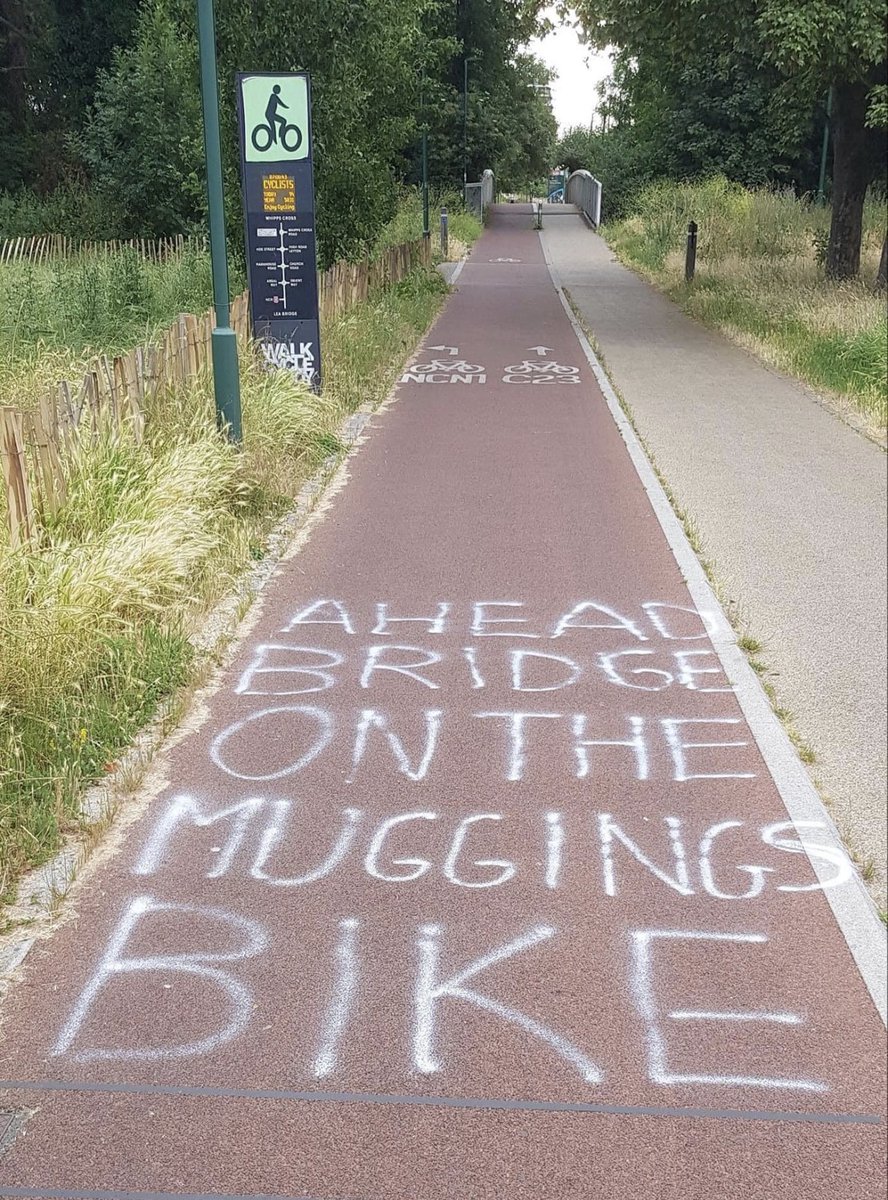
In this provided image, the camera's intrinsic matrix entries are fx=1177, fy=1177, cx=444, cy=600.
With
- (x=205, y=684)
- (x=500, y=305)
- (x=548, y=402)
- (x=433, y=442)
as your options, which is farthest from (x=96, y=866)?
(x=500, y=305)

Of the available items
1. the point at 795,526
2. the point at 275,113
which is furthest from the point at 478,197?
the point at 795,526

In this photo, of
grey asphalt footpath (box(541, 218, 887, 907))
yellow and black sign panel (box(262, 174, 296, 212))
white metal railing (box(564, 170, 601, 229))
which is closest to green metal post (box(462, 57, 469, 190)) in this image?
white metal railing (box(564, 170, 601, 229))

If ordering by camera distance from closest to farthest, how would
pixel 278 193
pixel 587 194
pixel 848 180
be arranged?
1. pixel 278 193
2. pixel 848 180
3. pixel 587 194

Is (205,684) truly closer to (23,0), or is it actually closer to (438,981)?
(438,981)

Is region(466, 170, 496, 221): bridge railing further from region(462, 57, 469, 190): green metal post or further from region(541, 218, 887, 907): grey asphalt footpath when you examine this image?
region(541, 218, 887, 907): grey asphalt footpath

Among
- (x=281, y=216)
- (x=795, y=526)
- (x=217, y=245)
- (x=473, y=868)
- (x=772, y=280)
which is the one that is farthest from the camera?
(x=772, y=280)

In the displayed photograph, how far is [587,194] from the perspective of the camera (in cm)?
5481

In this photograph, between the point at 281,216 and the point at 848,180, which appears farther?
the point at 848,180

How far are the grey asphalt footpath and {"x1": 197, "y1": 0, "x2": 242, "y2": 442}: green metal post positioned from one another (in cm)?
378

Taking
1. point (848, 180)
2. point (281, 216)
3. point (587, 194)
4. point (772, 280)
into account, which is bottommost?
point (772, 280)

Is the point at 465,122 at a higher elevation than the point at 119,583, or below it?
higher

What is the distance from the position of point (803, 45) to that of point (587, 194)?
39529 millimetres

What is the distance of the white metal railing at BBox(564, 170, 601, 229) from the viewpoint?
4884 centimetres

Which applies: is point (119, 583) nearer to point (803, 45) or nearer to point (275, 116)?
point (275, 116)
